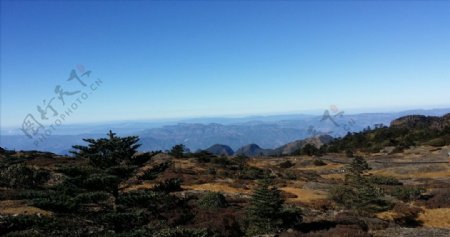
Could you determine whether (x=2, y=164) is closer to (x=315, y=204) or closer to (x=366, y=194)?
(x=315, y=204)

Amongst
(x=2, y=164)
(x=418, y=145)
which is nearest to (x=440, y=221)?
(x=2, y=164)

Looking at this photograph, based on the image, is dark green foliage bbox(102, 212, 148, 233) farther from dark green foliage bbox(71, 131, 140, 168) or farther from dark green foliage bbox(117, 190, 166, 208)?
dark green foliage bbox(71, 131, 140, 168)

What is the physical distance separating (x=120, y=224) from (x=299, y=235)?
9.07 metres

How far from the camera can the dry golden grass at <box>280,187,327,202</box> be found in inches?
1231

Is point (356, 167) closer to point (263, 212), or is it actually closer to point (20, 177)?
point (263, 212)

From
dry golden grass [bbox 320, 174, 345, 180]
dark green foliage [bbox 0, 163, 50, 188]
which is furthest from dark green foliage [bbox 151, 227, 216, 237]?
dry golden grass [bbox 320, 174, 345, 180]

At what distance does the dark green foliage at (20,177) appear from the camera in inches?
1241

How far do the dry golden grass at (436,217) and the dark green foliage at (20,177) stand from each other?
26.8 m

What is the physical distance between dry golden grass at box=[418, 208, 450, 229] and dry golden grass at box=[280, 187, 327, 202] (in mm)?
7743

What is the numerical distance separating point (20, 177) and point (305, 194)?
2246 centimetres

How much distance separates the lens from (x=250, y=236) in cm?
1862

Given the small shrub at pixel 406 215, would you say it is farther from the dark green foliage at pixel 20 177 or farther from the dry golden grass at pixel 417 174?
the dark green foliage at pixel 20 177

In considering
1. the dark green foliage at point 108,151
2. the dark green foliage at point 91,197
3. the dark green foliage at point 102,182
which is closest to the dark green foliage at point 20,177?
the dark green foliage at point 108,151

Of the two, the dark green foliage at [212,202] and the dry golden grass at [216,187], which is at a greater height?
the dark green foliage at [212,202]
